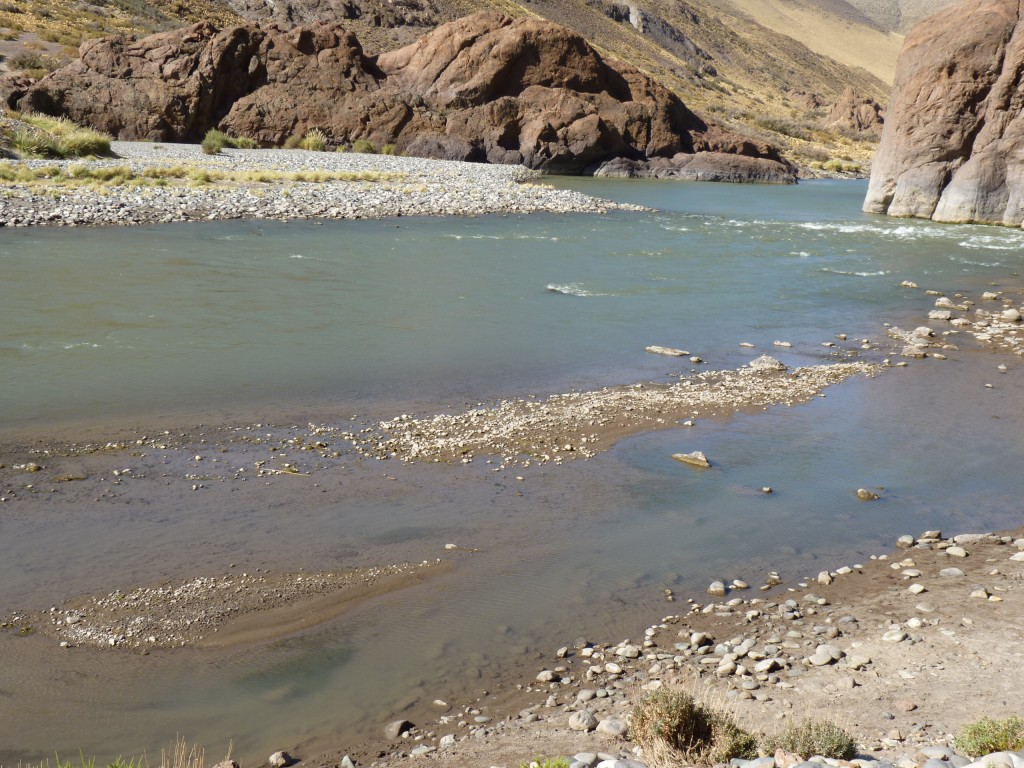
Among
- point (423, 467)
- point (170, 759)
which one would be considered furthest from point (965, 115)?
point (170, 759)

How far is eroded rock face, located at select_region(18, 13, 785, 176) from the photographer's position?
36.1m

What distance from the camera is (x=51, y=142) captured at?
27.6 meters

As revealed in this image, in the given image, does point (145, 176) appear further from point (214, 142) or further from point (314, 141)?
point (314, 141)

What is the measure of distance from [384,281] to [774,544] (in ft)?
34.8

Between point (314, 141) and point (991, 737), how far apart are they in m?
37.4

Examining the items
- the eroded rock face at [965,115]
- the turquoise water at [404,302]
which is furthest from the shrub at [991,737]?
the eroded rock face at [965,115]

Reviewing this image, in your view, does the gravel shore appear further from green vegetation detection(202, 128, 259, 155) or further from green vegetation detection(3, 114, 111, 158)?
green vegetation detection(3, 114, 111, 158)

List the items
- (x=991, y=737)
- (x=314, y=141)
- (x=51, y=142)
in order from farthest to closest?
(x=314, y=141)
(x=51, y=142)
(x=991, y=737)

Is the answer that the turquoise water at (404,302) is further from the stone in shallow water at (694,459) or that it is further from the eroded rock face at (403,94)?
the eroded rock face at (403,94)

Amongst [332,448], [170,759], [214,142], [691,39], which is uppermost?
[691,39]

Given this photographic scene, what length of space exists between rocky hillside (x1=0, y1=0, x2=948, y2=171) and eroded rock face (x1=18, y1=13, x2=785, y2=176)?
18.6ft

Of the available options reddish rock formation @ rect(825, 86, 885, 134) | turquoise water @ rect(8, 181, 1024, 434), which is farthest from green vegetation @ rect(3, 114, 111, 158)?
reddish rock formation @ rect(825, 86, 885, 134)

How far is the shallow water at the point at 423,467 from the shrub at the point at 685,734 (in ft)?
4.14

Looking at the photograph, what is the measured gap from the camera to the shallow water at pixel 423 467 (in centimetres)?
479
